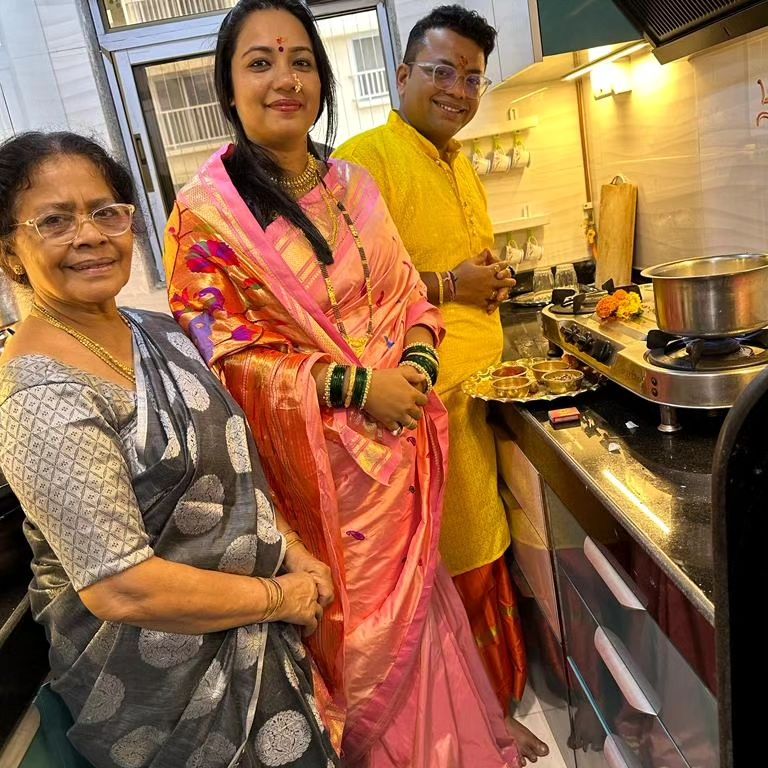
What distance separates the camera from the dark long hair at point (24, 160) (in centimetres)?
83

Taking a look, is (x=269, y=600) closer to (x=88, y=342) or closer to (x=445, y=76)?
(x=88, y=342)

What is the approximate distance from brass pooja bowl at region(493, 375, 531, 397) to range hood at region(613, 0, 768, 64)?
0.79m

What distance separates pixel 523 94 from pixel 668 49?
0.94 m

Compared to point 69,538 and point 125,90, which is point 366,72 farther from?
point 69,538

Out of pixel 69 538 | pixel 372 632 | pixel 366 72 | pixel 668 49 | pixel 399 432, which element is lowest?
pixel 372 632

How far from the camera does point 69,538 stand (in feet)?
2.50

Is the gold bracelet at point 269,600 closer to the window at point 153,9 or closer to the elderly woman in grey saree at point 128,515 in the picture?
the elderly woman in grey saree at point 128,515

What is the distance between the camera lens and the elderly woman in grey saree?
2.52ft

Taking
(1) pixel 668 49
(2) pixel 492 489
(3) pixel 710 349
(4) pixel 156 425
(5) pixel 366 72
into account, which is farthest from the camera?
(5) pixel 366 72

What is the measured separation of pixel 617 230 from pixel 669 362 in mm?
1253

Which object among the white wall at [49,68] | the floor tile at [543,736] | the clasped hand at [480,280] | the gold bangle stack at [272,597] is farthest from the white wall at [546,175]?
the gold bangle stack at [272,597]

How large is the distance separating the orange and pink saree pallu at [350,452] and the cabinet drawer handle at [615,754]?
30cm

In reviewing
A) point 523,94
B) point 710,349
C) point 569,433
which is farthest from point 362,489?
point 523,94

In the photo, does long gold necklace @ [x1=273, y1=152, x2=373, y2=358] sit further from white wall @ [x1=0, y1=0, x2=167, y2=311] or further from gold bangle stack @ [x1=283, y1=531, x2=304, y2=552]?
white wall @ [x1=0, y1=0, x2=167, y2=311]
